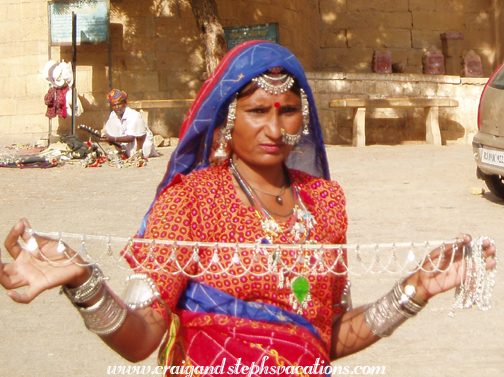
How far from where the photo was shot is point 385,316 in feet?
7.22

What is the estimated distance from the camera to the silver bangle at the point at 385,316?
2180 mm

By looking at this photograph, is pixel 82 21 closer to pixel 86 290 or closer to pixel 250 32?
pixel 250 32

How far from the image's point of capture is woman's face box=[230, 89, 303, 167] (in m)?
2.11

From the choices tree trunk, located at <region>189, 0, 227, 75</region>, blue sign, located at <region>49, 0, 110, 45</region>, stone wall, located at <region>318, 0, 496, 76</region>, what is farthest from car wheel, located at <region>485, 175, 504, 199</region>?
stone wall, located at <region>318, 0, 496, 76</region>

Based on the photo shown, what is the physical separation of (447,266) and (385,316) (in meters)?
0.27

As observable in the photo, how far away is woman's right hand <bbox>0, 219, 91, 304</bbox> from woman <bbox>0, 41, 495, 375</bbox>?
0.04 m

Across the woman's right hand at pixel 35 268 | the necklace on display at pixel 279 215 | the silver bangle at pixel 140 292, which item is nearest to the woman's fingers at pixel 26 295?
the woman's right hand at pixel 35 268

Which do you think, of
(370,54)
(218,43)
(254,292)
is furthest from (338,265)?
(370,54)

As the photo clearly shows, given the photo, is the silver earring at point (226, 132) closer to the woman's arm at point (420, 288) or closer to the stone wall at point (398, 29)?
Result: the woman's arm at point (420, 288)

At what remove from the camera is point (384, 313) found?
2203 millimetres

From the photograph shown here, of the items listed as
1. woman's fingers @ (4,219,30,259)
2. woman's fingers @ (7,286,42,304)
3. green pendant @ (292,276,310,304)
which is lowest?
green pendant @ (292,276,310,304)

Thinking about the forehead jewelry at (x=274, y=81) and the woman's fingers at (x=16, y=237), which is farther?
the forehead jewelry at (x=274, y=81)

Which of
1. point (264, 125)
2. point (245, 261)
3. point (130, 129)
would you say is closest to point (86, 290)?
point (245, 261)

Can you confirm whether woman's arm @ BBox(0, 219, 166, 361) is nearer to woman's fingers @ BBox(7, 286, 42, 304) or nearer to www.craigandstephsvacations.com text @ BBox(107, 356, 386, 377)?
woman's fingers @ BBox(7, 286, 42, 304)
